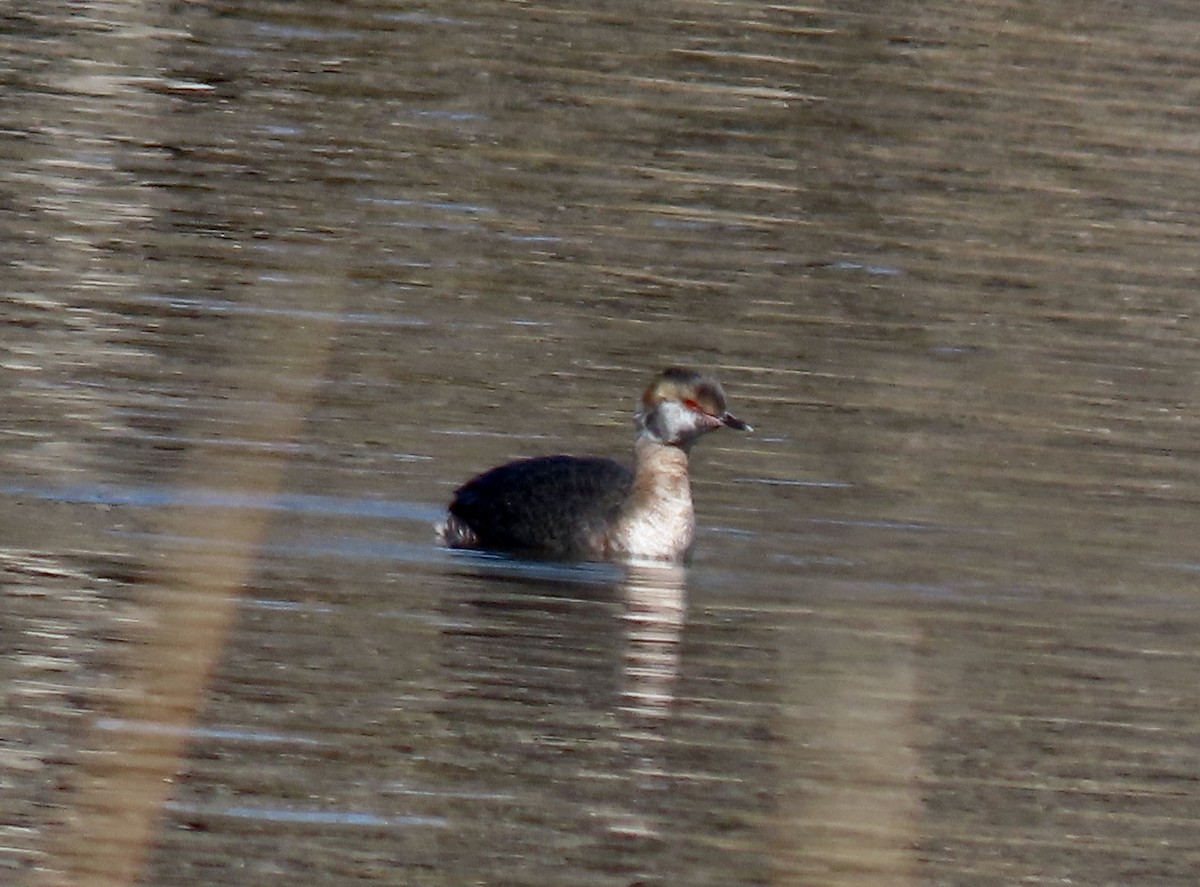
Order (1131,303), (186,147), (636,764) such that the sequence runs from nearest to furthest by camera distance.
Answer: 1. (636,764)
2. (1131,303)
3. (186,147)

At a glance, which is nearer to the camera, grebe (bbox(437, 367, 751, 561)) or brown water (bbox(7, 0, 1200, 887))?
brown water (bbox(7, 0, 1200, 887))

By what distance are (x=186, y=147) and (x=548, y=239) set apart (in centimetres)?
330

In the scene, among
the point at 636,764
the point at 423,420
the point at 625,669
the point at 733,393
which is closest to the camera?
the point at 636,764

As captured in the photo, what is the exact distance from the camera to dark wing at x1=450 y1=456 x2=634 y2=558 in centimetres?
1201

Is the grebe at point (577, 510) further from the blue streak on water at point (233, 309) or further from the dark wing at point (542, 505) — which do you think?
the blue streak on water at point (233, 309)

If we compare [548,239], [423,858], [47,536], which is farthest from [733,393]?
[423,858]

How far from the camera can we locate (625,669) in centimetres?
1013

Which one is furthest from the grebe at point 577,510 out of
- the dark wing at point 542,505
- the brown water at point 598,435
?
the brown water at point 598,435

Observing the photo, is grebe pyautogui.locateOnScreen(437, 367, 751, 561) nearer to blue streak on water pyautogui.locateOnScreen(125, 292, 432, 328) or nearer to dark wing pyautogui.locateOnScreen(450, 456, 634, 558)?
dark wing pyautogui.locateOnScreen(450, 456, 634, 558)

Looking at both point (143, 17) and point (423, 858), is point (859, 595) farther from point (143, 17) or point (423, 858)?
point (143, 17)

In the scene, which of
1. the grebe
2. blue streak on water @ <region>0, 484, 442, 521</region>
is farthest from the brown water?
the grebe

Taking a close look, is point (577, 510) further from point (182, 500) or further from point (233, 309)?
point (233, 309)

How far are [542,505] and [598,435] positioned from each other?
2.12 metres

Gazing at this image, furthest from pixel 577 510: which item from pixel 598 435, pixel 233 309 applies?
pixel 233 309
